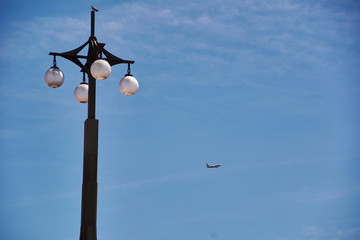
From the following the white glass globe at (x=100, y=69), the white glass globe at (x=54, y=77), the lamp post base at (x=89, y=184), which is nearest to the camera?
the lamp post base at (x=89, y=184)

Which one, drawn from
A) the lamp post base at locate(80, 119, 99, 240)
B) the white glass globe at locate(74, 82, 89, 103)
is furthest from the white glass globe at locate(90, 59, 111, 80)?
the white glass globe at locate(74, 82, 89, 103)

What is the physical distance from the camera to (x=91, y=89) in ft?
41.8

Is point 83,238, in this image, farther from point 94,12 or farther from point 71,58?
point 94,12

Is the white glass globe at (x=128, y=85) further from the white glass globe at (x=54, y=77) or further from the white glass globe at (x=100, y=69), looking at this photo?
the white glass globe at (x=54, y=77)

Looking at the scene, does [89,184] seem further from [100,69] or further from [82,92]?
[82,92]

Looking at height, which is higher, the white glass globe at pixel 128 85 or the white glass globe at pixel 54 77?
the white glass globe at pixel 54 77

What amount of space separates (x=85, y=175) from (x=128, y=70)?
2.91m

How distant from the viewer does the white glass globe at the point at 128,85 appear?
1306cm

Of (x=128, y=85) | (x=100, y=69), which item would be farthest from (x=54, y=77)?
(x=128, y=85)

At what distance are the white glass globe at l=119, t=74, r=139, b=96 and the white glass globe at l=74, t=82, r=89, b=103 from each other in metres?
1.27

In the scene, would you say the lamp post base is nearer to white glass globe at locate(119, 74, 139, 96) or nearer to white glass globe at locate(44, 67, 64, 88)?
white glass globe at locate(119, 74, 139, 96)

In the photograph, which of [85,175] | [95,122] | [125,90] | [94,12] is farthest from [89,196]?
[94,12]

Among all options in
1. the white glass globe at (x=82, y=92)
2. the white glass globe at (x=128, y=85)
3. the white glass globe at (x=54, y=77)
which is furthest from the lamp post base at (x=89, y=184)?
the white glass globe at (x=82, y=92)

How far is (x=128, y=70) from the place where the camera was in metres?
13.4
